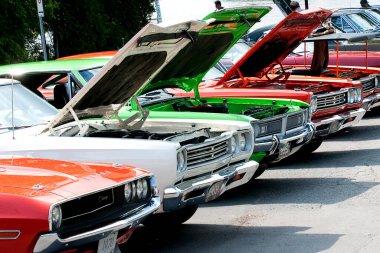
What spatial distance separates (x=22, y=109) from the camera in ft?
27.8

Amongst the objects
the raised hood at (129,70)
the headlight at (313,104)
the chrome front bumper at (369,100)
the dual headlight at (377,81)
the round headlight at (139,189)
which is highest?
the raised hood at (129,70)

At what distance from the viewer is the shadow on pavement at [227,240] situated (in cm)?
757

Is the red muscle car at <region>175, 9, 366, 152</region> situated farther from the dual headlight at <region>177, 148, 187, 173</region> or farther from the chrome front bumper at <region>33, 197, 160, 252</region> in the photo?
the chrome front bumper at <region>33, 197, 160, 252</region>

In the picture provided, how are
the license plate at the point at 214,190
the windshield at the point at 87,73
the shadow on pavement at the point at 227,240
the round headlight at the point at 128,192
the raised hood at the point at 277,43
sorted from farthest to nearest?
the raised hood at the point at 277,43, the windshield at the point at 87,73, the license plate at the point at 214,190, the shadow on pavement at the point at 227,240, the round headlight at the point at 128,192

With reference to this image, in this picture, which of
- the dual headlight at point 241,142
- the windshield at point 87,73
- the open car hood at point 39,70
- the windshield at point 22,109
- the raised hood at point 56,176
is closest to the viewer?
the raised hood at point 56,176

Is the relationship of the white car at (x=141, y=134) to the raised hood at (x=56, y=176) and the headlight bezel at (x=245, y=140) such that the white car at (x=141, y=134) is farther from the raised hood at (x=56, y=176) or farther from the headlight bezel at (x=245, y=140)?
the raised hood at (x=56, y=176)

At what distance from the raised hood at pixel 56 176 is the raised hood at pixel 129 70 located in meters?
1.49

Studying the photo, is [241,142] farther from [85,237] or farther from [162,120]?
[85,237]

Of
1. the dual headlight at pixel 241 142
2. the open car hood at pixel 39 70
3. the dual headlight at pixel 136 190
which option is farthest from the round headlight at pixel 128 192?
the open car hood at pixel 39 70

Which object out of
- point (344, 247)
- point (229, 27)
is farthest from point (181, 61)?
point (344, 247)

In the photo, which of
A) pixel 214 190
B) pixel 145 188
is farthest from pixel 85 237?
pixel 214 190

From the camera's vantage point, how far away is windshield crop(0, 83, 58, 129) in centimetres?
816

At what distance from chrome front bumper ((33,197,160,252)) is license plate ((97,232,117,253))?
5 cm

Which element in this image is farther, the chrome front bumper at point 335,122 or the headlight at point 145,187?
the chrome front bumper at point 335,122
